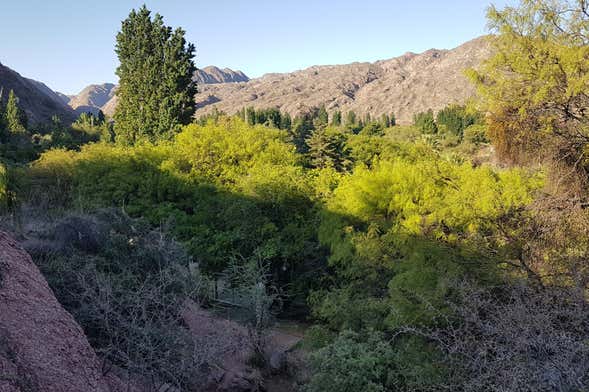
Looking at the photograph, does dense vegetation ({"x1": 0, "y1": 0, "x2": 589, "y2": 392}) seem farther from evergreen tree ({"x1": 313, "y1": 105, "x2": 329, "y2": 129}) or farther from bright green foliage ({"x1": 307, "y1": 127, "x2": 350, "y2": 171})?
evergreen tree ({"x1": 313, "y1": 105, "x2": 329, "y2": 129})

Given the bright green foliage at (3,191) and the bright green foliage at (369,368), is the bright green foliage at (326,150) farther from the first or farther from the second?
the bright green foliage at (369,368)

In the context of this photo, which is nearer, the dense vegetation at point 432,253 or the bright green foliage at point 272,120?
the dense vegetation at point 432,253

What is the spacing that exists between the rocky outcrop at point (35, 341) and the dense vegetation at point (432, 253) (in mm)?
719

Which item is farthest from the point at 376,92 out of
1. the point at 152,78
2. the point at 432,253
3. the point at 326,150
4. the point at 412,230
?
the point at 432,253

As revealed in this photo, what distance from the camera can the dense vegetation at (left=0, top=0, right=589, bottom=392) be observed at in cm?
719

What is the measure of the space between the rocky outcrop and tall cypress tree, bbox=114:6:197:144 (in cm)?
2768

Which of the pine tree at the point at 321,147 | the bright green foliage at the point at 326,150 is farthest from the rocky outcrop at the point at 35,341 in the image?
the pine tree at the point at 321,147

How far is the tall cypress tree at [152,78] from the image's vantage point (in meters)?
35.1

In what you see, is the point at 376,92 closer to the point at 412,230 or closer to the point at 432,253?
the point at 412,230

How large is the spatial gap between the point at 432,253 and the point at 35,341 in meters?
8.01

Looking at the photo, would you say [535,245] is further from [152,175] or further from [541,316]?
[152,175]

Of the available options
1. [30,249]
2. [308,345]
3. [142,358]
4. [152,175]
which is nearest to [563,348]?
[142,358]

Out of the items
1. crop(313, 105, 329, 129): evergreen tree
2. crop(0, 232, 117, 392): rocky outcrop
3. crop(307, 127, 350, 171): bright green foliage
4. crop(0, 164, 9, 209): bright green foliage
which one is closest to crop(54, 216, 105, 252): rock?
crop(0, 232, 117, 392): rocky outcrop

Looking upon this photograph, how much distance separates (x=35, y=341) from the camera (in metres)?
6.29
